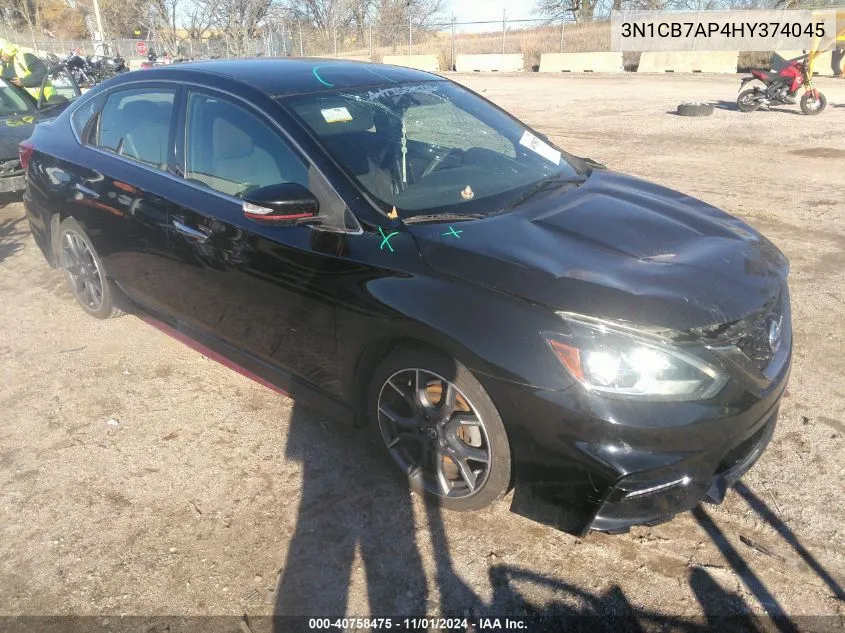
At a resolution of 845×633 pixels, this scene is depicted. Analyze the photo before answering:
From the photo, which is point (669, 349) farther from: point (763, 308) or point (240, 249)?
point (240, 249)

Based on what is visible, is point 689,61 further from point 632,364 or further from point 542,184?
point 632,364

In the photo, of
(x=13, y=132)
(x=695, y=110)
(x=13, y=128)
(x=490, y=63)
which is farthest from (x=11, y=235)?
(x=490, y=63)

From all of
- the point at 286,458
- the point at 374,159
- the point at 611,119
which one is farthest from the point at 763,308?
the point at 611,119

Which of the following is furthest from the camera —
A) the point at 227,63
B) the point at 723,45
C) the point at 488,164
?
the point at 723,45

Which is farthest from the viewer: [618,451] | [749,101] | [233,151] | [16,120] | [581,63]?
[581,63]

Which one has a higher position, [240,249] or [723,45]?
[723,45]

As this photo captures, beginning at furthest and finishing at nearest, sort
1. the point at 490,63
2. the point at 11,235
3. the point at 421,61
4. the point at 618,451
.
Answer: the point at 421,61 → the point at 490,63 → the point at 11,235 → the point at 618,451

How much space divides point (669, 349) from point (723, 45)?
98.9 feet

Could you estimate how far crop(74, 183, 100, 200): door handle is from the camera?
4047mm

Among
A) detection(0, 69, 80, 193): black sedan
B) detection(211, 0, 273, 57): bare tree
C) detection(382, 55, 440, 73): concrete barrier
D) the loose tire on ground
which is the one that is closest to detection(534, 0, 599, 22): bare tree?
detection(382, 55, 440, 73): concrete barrier

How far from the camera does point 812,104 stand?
14.5 metres

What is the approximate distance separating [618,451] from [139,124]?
10.8ft

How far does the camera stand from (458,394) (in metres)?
2.54

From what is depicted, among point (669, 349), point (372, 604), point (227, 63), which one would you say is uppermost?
point (227, 63)
